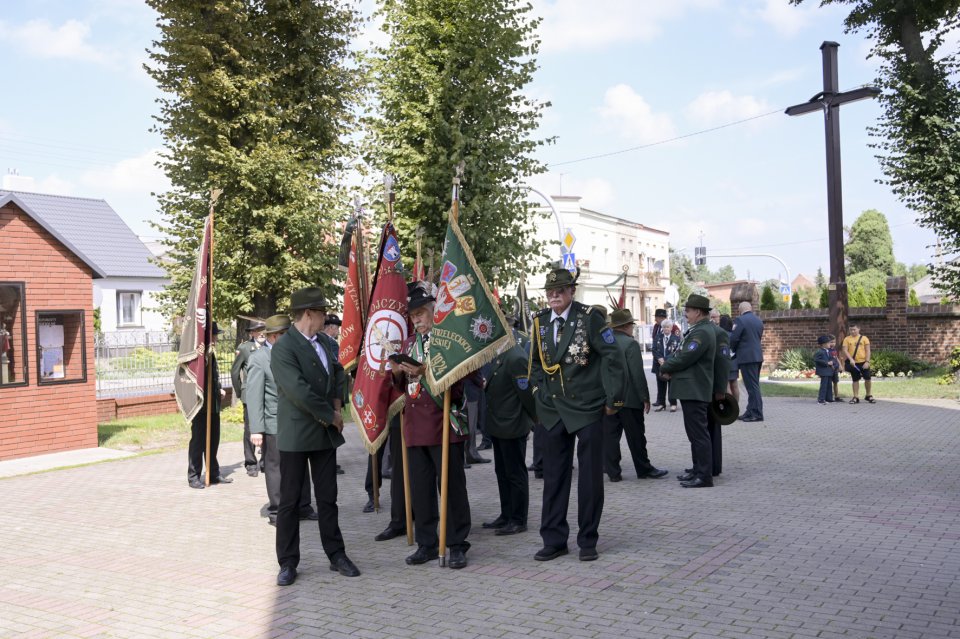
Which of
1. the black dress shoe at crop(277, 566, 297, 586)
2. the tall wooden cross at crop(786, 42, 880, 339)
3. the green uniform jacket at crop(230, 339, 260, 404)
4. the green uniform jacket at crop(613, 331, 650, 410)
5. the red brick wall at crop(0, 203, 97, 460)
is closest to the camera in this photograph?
the black dress shoe at crop(277, 566, 297, 586)

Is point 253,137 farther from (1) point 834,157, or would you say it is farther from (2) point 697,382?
(1) point 834,157

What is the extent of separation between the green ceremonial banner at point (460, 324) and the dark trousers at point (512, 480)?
1.30 meters

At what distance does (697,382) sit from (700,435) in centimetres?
57

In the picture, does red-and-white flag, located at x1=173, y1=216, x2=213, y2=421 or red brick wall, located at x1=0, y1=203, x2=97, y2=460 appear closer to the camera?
red-and-white flag, located at x1=173, y1=216, x2=213, y2=421

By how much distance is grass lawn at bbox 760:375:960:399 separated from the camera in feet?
60.4

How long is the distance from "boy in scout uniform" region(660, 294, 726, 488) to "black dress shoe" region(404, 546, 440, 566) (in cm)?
366

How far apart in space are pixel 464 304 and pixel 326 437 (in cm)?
149

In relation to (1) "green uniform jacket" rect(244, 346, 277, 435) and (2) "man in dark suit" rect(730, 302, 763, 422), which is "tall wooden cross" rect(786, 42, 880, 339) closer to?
(2) "man in dark suit" rect(730, 302, 763, 422)

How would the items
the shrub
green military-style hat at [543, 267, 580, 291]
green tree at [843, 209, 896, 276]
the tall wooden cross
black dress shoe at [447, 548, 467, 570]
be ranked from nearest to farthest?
black dress shoe at [447, 548, 467, 570]
green military-style hat at [543, 267, 580, 291]
the tall wooden cross
the shrub
green tree at [843, 209, 896, 276]

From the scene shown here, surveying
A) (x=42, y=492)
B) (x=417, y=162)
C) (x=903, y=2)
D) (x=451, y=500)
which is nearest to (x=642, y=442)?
(x=451, y=500)

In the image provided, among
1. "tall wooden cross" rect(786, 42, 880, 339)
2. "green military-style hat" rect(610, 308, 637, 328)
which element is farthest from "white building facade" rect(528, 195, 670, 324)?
"green military-style hat" rect(610, 308, 637, 328)

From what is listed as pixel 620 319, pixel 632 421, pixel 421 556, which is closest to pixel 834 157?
pixel 620 319

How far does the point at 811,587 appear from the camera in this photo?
5676mm

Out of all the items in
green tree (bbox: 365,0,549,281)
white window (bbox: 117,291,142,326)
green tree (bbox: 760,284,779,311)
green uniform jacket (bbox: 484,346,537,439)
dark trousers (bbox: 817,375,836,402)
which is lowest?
dark trousers (bbox: 817,375,836,402)
